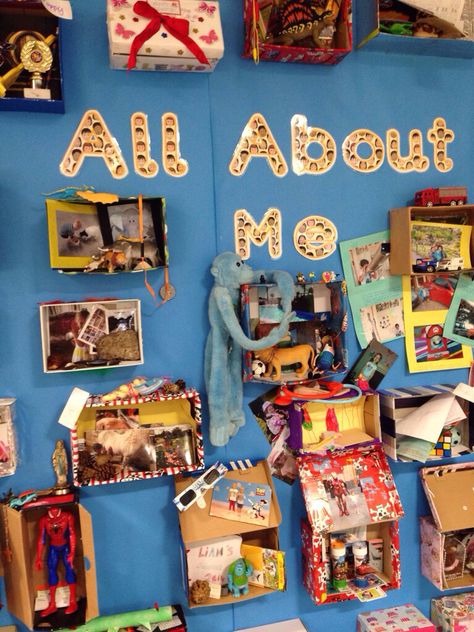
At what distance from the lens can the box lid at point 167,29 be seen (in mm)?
1346

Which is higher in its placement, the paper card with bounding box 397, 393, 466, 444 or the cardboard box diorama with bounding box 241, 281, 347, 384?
the cardboard box diorama with bounding box 241, 281, 347, 384

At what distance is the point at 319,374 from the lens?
1571mm

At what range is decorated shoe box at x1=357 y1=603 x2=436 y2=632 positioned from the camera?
1.71 metres

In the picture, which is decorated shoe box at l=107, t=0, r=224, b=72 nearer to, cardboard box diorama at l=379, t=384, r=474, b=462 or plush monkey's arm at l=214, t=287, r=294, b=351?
plush monkey's arm at l=214, t=287, r=294, b=351

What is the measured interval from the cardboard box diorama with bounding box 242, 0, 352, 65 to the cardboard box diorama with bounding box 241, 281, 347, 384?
67 cm

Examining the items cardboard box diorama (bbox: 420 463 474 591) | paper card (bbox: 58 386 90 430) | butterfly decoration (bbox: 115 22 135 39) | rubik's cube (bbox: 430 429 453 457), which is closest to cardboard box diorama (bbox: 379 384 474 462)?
rubik's cube (bbox: 430 429 453 457)

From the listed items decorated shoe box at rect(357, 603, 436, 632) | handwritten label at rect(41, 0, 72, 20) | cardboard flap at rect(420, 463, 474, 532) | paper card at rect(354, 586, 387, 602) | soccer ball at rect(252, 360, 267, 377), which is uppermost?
handwritten label at rect(41, 0, 72, 20)

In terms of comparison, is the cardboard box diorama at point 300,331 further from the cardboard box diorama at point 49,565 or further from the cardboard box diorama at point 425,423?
the cardboard box diorama at point 49,565

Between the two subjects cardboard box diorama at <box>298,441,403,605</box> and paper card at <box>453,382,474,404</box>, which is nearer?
cardboard box diorama at <box>298,441,403,605</box>

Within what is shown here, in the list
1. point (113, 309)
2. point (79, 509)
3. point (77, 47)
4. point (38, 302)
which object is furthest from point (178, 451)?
point (77, 47)

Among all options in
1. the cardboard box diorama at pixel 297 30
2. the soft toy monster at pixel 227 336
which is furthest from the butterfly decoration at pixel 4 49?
the soft toy monster at pixel 227 336

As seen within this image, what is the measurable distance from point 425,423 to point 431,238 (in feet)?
1.93

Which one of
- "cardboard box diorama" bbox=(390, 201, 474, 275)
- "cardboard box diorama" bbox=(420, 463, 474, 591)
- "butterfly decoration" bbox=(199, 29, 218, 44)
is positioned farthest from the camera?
"cardboard box diorama" bbox=(420, 463, 474, 591)

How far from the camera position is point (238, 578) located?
153cm
